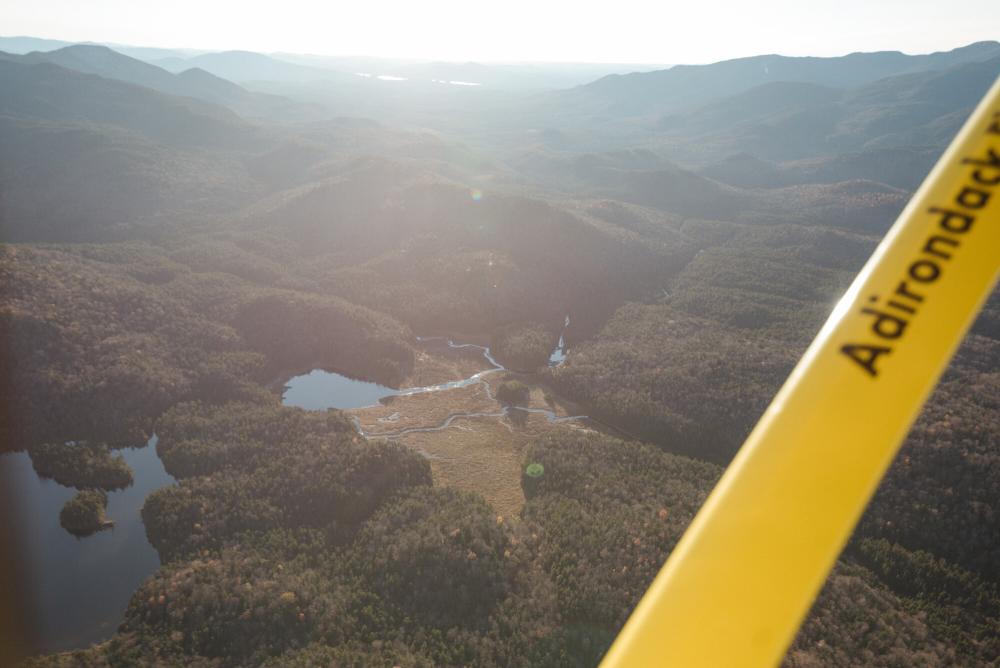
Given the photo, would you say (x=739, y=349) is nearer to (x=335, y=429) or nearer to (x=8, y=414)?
(x=335, y=429)

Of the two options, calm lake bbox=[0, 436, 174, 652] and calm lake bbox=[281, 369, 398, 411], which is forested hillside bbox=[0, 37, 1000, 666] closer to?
calm lake bbox=[0, 436, 174, 652]

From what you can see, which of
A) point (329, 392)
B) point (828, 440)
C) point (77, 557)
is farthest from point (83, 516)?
point (828, 440)

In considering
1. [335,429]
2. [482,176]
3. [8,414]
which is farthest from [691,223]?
[8,414]

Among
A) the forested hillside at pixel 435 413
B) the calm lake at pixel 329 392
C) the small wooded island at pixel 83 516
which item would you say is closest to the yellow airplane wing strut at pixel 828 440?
the forested hillside at pixel 435 413

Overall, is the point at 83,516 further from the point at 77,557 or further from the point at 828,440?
the point at 828,440

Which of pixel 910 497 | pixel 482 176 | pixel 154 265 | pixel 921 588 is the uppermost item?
pixel 482 176

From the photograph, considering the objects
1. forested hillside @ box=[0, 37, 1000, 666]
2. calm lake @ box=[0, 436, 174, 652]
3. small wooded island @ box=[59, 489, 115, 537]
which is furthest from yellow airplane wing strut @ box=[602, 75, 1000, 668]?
small wooded island @ box=[59, 489, 115, 537]
